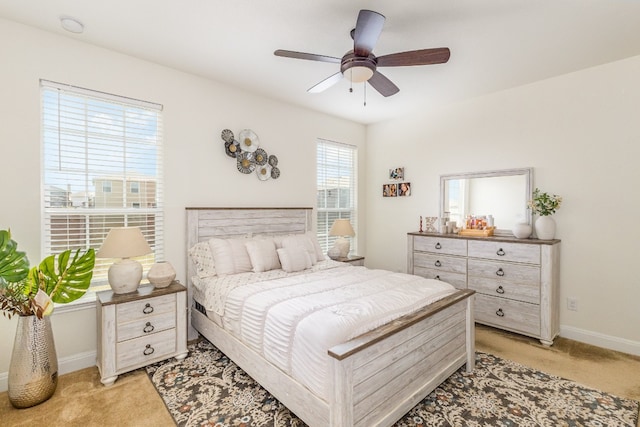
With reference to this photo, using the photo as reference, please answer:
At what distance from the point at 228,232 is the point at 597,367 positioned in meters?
3.67

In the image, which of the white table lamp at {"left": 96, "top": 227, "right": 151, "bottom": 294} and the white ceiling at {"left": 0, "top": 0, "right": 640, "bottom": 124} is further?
the white table lamp at {"left": 96, "top": 227, "right": 151, "bottom": 294}

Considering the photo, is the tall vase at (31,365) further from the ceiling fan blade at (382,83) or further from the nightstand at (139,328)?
the ceiling fan blade at (382,83)

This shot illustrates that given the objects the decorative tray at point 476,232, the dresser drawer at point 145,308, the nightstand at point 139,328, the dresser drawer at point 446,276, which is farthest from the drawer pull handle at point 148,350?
the decorative tray at point 476,232

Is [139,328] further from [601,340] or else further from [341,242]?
[601,340]

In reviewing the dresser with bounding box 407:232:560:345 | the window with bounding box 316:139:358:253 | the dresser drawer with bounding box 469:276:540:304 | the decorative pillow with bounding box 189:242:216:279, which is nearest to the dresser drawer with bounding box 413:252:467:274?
the dresser with bounding box 407:232:560:345

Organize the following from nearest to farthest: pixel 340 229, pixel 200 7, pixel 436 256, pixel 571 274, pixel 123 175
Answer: pixel 200 7 → pixel 123 175 → pixel 571 274 → pixel 436 256 → pixel 340 229

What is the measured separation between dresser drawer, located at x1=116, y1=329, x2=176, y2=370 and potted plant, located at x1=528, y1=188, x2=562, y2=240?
3748 millimetres

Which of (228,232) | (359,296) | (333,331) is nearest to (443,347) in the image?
(359,296)

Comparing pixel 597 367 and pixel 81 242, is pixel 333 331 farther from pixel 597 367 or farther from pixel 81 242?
pixel 597 367

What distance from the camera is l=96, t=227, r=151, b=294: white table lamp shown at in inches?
91.9

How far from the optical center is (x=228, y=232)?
133 inches

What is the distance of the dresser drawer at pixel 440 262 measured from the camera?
11.7ft

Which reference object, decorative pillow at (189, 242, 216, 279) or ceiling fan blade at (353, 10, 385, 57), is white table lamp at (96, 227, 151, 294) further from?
ceiling fan blade at (353, 10, 385, 57)

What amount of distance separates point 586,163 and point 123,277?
4.48 metres
